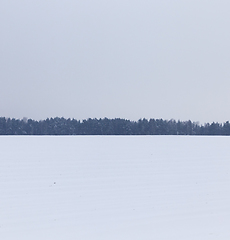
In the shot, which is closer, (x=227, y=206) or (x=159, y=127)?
(x=227, y=206)

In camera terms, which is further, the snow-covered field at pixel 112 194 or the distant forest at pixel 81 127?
the distant forest at pixel 81 127

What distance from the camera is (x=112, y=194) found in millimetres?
7961

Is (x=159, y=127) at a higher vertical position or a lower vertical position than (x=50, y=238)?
higher

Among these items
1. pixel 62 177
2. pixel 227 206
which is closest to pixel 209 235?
pixel 227 206

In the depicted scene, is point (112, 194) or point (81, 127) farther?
point (81, 127)

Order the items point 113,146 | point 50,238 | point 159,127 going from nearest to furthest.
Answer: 1. point 50,238
2. point 113,146
3. point 159,127

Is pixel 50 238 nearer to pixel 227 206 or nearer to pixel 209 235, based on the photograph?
pixel 209 235

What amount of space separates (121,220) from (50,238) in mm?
1581

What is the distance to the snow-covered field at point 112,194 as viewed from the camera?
18.6 ft

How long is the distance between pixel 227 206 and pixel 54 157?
5.89 metres

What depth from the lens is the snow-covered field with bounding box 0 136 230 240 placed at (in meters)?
5.68

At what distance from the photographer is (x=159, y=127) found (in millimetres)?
45312

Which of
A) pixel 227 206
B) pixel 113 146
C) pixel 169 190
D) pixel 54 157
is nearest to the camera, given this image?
pixel 227 206

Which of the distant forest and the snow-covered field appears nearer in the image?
the snow-covered field
